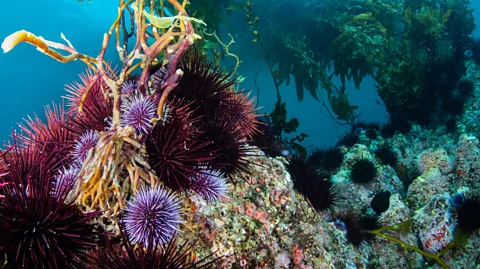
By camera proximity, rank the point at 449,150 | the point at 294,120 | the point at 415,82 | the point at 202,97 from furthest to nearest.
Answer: the point at 415,82 → the point at 449,150 → the point at 294,120 → the point at 202,97

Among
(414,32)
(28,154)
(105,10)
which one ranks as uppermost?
(105,10)

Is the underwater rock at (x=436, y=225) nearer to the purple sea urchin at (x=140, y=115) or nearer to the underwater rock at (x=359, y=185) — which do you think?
the underwater rock at (x=359, y=185)

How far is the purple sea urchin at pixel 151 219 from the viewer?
1.82 m

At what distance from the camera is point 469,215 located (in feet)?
16.8

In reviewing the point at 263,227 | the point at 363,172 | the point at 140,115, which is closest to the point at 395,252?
the point at 363,172

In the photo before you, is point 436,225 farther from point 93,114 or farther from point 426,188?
point 93,114

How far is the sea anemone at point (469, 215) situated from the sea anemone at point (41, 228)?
6017 millimetres

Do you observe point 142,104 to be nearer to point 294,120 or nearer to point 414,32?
point 294,120

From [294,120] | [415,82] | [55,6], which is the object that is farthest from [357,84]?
[55,6]

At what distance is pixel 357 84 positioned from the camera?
11.9 m

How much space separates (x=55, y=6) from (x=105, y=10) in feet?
47.3

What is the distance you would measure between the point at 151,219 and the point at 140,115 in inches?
29.0

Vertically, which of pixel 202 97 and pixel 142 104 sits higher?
pixel 202 97

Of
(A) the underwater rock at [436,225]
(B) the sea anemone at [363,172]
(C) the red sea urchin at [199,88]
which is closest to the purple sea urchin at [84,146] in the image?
(C) the red sea urchin at [199,88]
